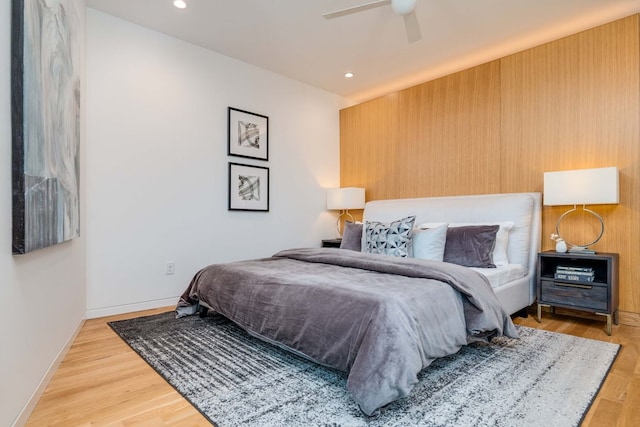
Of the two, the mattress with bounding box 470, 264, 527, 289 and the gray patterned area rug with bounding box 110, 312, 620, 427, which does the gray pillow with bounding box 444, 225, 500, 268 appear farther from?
the gray patterned area rug with bounding box 110, 312, 620, 427

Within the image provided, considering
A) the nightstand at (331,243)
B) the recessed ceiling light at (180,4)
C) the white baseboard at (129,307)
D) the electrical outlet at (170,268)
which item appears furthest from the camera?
the nightstand at (331,243)

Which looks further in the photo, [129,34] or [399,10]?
[129,34]

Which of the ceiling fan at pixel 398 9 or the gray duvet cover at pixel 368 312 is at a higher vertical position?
the ceiling fan at pixel 398 9

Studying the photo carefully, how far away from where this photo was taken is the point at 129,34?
10.7ft

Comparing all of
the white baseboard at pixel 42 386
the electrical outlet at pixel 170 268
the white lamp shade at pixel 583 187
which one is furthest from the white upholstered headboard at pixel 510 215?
the white baseboard at pixel 42 386

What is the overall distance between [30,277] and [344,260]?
1802 millimetres

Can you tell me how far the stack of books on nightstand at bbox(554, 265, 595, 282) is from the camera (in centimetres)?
277

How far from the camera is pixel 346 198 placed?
15.3ft

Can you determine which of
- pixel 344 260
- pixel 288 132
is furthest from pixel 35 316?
pixel 288 132

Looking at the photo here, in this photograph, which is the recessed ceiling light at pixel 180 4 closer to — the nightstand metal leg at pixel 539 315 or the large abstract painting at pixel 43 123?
the large abstract painting at pixel 43 123

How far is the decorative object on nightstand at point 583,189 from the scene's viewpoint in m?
2.69

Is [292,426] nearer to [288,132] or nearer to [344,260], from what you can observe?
[344,260]

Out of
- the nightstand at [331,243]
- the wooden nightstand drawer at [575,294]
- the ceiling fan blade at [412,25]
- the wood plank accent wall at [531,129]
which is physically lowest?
the wooden nightstand drawer at [575,294]

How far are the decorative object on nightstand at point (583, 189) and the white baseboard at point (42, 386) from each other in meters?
3.68
